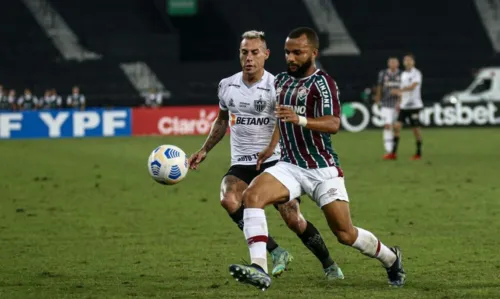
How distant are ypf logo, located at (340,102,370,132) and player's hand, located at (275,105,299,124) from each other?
89.8ft

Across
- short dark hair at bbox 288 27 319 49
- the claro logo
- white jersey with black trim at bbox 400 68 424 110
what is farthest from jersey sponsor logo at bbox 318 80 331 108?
the claro logo

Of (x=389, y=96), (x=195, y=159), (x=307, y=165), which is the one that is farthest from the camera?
(x=389, y=96)

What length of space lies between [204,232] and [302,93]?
417 cm

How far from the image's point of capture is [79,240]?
35.8ft

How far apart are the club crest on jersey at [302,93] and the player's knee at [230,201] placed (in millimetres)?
1540

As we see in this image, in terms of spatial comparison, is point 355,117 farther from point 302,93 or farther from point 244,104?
point 302,93

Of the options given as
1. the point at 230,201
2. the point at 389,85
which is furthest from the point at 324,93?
the point at 389,85

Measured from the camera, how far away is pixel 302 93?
7.59 meters

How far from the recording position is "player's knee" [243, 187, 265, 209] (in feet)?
24.4

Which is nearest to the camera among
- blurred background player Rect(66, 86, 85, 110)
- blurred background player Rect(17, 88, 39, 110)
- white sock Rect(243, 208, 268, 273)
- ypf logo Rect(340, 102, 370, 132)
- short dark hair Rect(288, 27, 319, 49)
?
white sock Rect(243, 208, 268, 273)

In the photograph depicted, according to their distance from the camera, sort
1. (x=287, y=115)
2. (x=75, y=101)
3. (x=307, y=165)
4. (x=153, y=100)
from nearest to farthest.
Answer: (x=287, y=115) → (x=307, y=165) → (x=153, y=100) → (x=75, y=101)

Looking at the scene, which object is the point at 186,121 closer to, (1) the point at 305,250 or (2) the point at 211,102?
(2) the point at 211,102

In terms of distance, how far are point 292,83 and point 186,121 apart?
26779mm

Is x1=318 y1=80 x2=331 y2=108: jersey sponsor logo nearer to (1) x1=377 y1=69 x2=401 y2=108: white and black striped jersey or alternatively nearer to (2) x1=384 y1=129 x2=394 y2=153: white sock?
(2) x1=384 y1=129 x2=394 y2=153: white sock
